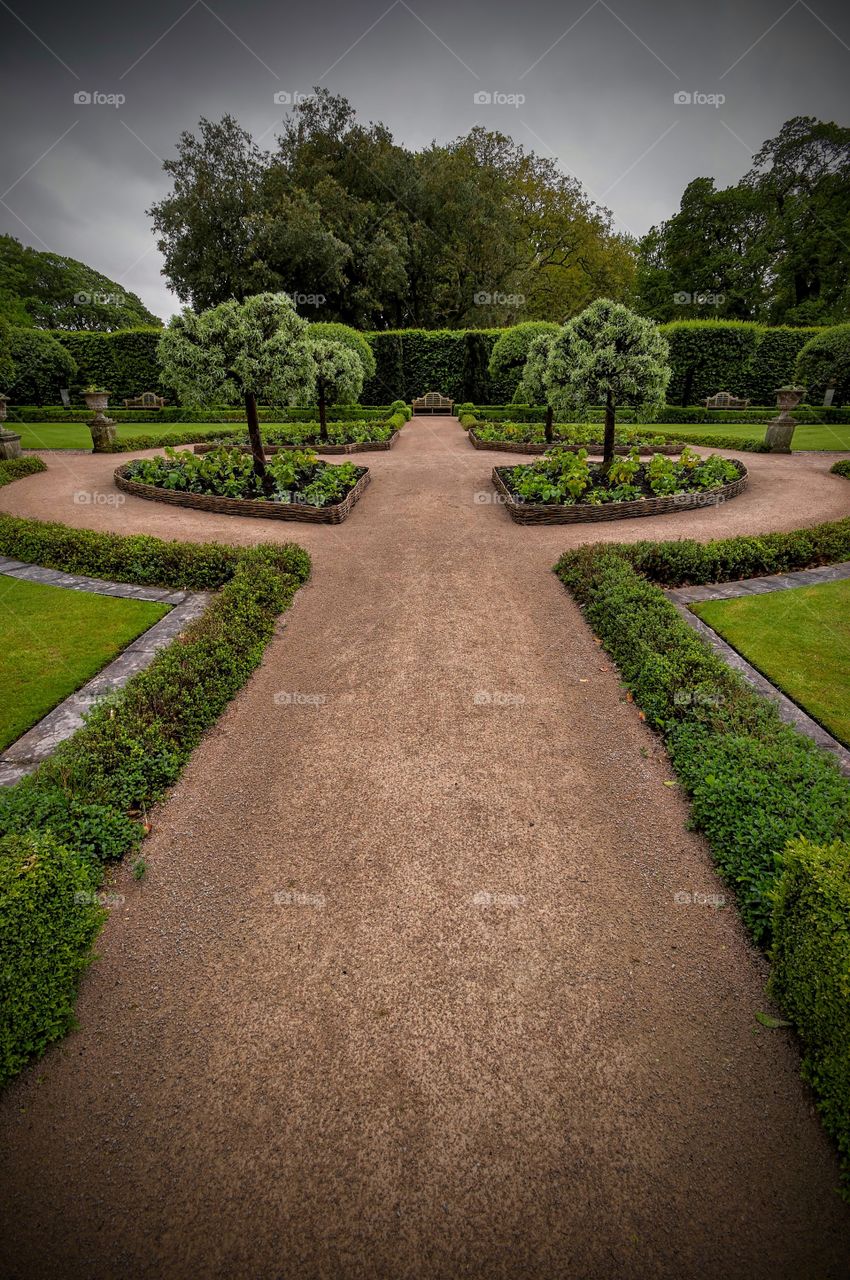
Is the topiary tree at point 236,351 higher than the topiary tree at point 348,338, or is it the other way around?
the topiary tree at point 348,338

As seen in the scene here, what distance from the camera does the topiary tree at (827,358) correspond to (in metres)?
18.1

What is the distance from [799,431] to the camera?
22938 mm

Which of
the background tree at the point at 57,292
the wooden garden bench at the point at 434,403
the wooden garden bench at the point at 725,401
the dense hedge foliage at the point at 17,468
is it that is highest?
the background tree at the point at 57,292

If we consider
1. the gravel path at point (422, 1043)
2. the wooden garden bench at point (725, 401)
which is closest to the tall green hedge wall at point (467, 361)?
the wooden garden bench at point (725, 401)

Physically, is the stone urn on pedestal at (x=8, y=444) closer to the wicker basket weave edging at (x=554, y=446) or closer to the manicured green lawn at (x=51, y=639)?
the manicured green lawn at (x=51, y=639)

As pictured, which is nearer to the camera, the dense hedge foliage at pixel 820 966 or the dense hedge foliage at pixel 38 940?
the dense hedge foliage at pixel 820 966

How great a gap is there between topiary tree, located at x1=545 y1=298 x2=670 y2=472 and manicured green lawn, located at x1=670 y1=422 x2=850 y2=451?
448 inches

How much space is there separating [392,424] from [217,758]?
21.2m

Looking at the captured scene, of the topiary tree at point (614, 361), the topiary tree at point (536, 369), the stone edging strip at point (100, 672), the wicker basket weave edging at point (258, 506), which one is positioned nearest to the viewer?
the stone edging strip at point (100, 672)

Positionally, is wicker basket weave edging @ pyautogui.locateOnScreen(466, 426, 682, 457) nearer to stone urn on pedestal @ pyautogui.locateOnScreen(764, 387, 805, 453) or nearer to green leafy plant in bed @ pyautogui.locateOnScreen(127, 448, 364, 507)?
stone urn on pedestal @ pyautogui.locateOnScreen(764, 387, 805, 453)

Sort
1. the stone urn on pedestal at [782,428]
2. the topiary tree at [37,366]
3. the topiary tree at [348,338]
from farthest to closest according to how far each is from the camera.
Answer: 1. the topiary tree at [37,366]
2. the topiary tree at [348,338]
3. the stone urn on pedestal at [782,428]

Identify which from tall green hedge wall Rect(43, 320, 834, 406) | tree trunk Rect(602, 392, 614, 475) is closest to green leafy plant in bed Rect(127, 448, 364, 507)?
tree trunk Rect(602, 392, 614, 475)

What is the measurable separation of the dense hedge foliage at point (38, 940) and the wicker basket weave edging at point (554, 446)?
54.8 ft

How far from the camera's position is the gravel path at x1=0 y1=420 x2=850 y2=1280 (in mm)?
2342
